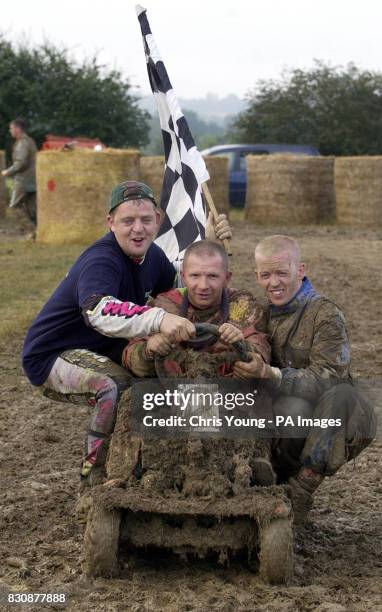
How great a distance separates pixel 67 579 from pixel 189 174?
3536 millimetres

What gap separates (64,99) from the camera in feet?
102

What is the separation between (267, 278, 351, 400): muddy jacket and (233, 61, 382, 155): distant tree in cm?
3022

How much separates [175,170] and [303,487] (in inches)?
121

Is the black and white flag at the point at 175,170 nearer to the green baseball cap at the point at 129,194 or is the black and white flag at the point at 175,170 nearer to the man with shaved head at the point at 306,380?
the green baseball cap at the point at 129,194

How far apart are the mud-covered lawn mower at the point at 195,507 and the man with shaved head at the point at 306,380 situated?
380 millimetres

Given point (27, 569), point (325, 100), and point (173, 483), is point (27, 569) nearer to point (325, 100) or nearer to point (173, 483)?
point (173, 483)

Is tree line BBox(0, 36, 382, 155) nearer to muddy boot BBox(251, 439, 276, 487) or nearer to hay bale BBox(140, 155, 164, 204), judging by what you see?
hay bale BBox(140, 155, 164, 204)

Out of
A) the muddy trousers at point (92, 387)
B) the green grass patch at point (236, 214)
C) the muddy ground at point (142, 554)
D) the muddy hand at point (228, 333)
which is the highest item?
the green grass patch at point (236, 214)

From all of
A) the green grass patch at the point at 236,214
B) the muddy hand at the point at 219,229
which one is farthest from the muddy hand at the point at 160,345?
the green grass patch at the point at 236,214

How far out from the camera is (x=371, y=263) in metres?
15.9

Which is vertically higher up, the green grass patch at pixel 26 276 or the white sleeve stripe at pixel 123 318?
the white sleeve stripe at pixel 123 318

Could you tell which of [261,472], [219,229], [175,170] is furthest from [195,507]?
[175,170]

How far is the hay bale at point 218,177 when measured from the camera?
2262cm

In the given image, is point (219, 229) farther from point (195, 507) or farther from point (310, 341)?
point (195, 507)
